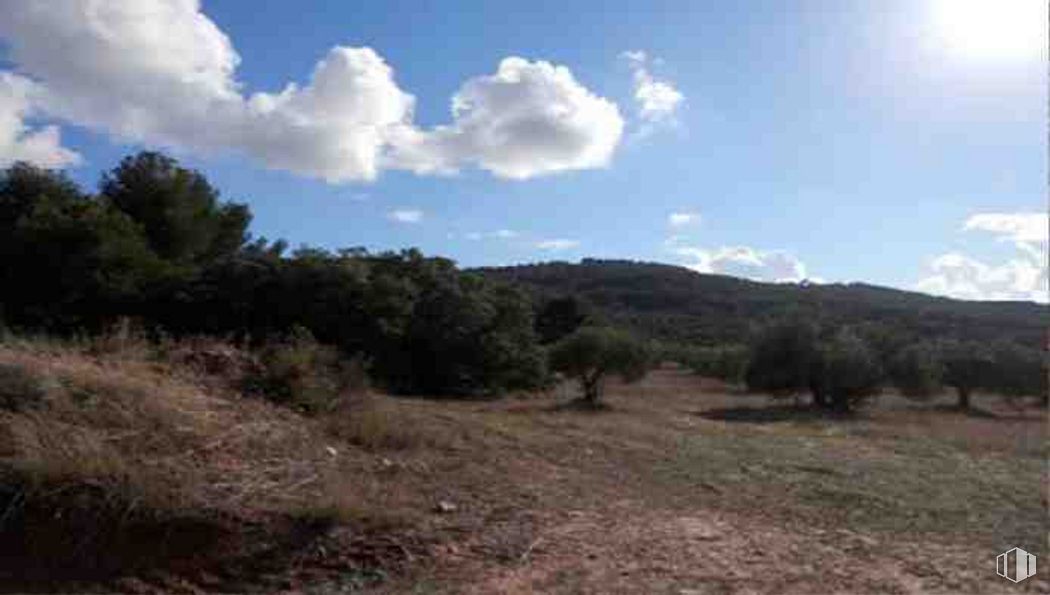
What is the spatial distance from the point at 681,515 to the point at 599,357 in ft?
52.7

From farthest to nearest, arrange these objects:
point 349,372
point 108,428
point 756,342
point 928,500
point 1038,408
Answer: point 1038,408 < point 756,342 < point 349,372 < point 928,500 < point 108,428

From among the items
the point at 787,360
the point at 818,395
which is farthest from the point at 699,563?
the point at 787,360

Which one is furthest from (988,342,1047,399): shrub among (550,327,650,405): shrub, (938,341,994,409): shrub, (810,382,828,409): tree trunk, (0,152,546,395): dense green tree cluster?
(0,152,546,395): dense green tree cluster

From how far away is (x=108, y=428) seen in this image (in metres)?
6.46

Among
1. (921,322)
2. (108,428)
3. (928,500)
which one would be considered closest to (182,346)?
(108,428)

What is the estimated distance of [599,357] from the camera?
2289cm

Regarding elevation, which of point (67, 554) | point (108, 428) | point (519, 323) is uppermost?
point (519, 323)

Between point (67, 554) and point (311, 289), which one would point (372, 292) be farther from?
point (67, 554)

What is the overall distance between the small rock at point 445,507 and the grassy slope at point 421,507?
16mm

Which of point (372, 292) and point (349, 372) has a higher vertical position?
point (372, 292)

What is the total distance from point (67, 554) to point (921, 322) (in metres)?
64.3

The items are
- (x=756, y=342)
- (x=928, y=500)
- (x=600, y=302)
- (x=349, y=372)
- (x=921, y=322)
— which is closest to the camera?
(x=928, y=500)

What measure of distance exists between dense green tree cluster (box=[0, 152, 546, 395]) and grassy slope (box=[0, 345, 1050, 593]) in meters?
12.0

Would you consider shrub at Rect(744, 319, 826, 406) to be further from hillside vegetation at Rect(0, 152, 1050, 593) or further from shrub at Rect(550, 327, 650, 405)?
hillside vegetation at Rect(0, 152, 1050, 593)
